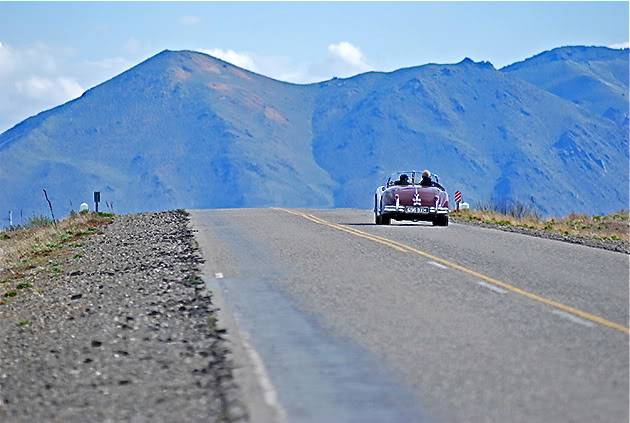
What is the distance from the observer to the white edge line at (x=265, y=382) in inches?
347

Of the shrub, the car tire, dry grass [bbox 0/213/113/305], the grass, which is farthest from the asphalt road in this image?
the shrub

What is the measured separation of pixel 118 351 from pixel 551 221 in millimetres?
32988

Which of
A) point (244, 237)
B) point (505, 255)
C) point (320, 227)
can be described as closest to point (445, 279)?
point (505, 255)


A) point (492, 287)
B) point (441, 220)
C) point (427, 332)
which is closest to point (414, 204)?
point (441, 220)

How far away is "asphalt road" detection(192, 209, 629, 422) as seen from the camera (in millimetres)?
8945

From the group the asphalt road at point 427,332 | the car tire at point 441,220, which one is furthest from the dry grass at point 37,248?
the car tire at point 441,220

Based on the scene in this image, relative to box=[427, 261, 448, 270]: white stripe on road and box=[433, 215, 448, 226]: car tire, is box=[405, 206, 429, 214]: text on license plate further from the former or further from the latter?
box=[427, 261, 448, 270]: white stripe on road

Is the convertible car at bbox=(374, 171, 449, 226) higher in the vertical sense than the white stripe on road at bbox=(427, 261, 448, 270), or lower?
higher

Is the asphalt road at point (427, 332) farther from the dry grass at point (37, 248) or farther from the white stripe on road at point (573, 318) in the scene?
the dry grass at point (37, 248)

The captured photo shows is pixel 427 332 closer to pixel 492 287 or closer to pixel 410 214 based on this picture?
pixel 492 287

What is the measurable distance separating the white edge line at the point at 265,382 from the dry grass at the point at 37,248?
9032mm

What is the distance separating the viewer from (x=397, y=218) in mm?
33094

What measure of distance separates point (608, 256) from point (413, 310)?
934 centimetres

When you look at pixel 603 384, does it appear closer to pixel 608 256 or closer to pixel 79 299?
pixel 79 299
